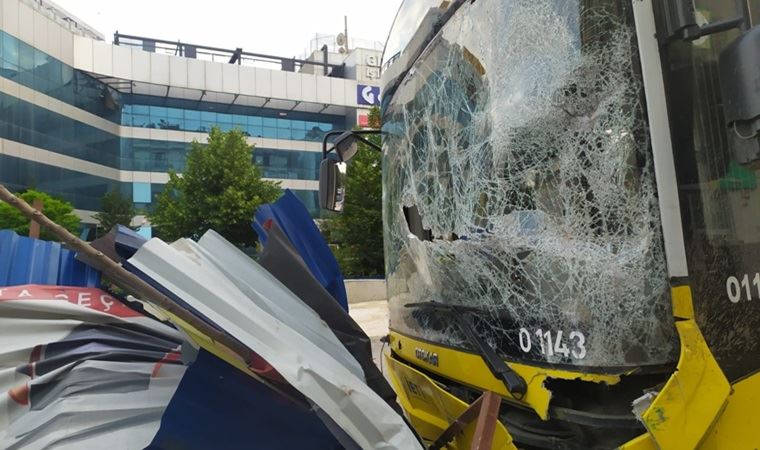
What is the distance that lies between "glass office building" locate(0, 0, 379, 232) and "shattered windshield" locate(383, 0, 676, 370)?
36.0m

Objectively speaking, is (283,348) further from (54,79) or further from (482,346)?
(54,79)

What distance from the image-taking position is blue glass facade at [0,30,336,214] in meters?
33.2

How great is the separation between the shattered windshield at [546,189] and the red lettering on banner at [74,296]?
4.39 feet

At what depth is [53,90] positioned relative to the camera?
3606cm

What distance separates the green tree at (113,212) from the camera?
113 feet

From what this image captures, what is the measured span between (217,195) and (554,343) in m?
25.5

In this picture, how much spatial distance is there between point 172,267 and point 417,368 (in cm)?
144

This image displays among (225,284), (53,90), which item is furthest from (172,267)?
(53,90)

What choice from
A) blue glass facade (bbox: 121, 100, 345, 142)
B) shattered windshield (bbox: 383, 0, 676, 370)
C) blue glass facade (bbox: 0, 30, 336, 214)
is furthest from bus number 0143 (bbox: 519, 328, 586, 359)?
blue glass facade (bbox: 121, 100, 345, 142)

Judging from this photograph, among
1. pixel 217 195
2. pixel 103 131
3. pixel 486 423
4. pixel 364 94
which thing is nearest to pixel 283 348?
pixel 486 423

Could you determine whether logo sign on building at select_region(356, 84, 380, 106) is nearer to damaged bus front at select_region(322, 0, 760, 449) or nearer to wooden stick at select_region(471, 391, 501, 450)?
damaged bus front at select_region(322, 0, 760, 449)

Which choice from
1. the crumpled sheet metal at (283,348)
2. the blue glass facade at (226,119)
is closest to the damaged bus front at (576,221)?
the crumpled sheet metal at (283,348)

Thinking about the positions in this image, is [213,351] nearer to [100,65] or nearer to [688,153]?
[688,153]

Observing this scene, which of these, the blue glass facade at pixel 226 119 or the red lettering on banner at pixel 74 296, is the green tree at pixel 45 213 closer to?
the blue glass facade at pixel 226 119
